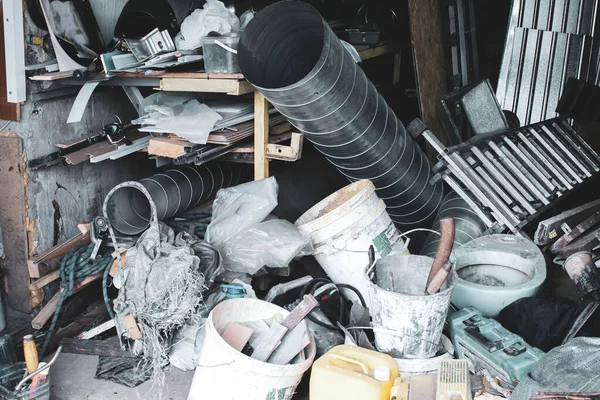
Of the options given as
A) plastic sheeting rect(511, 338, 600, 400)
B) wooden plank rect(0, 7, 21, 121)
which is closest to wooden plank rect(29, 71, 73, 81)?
wooden plank rect(0, 7, 21, 121)

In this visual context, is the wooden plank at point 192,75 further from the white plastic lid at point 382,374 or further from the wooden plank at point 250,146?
the white plastic lid at point 382,374

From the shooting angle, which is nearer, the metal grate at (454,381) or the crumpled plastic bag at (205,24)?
the metal grate at (454,381)

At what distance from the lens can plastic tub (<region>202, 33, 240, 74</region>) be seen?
296cm

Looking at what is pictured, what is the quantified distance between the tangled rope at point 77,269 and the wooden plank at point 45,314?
0.04 meters

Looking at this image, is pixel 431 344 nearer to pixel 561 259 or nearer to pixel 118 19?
pixel 561 259

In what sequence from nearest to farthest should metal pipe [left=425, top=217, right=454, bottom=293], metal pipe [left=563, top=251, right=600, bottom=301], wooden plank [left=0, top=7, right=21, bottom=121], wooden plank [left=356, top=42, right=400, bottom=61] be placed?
metal pipe [left=425, top=217, right=454, bottom=293], metal pipe [left=563, top=251, right=600, bottom=301], wooden plank [left=0, top=7, right=21, bottom=121], wooden plank [left=356, top=42, right=400, bottom=61]

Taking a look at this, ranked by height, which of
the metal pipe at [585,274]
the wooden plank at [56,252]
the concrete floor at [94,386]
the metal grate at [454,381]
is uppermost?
the metal pipe at [585,274]

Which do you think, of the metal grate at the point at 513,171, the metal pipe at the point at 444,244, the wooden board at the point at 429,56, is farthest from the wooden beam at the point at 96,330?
the wooden board at the point at 429,56

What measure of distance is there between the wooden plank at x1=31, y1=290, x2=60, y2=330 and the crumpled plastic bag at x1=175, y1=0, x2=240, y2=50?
4.66 feet

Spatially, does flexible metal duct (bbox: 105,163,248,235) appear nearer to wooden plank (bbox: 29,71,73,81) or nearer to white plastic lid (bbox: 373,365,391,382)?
wooden plank (bbox: 29,71,73,81)

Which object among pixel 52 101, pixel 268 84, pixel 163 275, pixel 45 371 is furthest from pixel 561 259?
pixel 52 101

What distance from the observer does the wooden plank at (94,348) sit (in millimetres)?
2875

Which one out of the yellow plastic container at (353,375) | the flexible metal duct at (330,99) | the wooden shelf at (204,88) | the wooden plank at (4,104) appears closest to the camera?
Answer: the yellow plastic container at (353,375)

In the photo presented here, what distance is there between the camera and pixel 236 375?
7.43 feet
